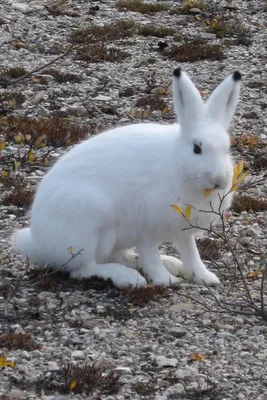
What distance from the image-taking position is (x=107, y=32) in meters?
14.0

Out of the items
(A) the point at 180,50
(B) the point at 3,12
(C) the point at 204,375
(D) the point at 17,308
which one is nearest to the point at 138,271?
(D) the point at 17,308

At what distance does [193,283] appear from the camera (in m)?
7.11

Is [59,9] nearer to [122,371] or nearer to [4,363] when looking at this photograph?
[122,371]

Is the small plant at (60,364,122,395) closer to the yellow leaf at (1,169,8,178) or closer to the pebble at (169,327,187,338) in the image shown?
the pebble at (169,327,187,338)

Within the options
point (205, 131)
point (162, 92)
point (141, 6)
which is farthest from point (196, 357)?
point (141, 6)

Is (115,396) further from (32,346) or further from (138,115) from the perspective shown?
(138,115)

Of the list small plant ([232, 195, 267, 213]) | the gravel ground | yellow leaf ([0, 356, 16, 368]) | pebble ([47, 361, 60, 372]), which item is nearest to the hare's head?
the gravel ground

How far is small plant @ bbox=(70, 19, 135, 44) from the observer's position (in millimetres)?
13781

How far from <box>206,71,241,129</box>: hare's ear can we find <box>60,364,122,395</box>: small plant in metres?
2.06

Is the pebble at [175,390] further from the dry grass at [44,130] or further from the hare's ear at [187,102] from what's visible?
the dry grass at [44,130]

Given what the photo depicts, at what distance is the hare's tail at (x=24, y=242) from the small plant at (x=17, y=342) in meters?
1.09

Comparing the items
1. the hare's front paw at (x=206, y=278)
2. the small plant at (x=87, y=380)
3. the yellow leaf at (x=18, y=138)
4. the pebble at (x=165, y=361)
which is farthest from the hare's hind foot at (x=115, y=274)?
the yellow leaf at (x=18, y=138)

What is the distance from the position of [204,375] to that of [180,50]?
859 centimetres

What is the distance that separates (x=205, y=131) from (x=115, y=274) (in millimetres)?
1268
